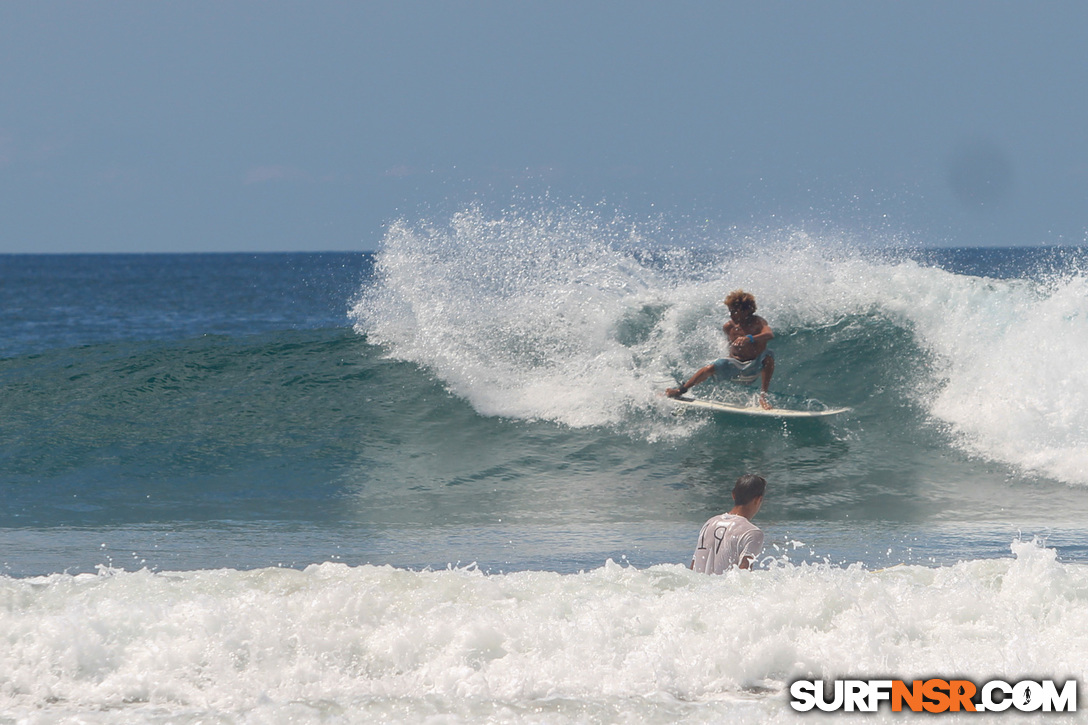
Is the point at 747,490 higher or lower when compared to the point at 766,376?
lower

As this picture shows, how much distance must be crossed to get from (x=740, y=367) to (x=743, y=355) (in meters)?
0.13

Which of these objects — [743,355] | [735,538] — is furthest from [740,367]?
[735,538]

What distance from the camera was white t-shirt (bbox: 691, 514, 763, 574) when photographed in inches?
179

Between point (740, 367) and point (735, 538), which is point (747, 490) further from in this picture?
point (740, 367)

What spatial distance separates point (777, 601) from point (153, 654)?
2.72 metres

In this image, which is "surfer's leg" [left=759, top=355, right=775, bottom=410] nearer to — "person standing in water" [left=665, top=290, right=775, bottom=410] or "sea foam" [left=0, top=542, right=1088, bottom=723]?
A: "person standing in water" [left=665, top=290, right=775, bottom=410]

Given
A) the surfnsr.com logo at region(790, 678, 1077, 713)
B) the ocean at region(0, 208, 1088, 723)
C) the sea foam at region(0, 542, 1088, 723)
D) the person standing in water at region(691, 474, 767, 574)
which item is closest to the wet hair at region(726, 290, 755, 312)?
the ocean at region(0, 208, 1088, 723)

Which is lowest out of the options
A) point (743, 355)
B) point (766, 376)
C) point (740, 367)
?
point (766, 376)

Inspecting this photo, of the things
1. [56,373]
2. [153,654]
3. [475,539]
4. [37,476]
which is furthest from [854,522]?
[56,373]

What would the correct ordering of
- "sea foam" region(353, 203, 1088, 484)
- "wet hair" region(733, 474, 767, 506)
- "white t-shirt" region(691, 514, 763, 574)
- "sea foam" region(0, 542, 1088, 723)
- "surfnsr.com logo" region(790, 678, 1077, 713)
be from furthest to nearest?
"sea foam" region(353, 203, 1088, 484) < "wet hair" region(733, 474, 767, 506) < "white t-shirt" region(691, 514, 763, 574) < "sea foam" region(0, 542, 1088, 723) < "surfnsr.com logo" region(790, 678, 1077, 713)

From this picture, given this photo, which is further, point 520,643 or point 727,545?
point 727,545

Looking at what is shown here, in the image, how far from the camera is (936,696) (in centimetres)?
367

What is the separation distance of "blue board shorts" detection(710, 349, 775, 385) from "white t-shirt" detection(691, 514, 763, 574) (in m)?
5.16

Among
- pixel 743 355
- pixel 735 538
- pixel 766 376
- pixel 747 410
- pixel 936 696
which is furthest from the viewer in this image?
pixel 766 376
